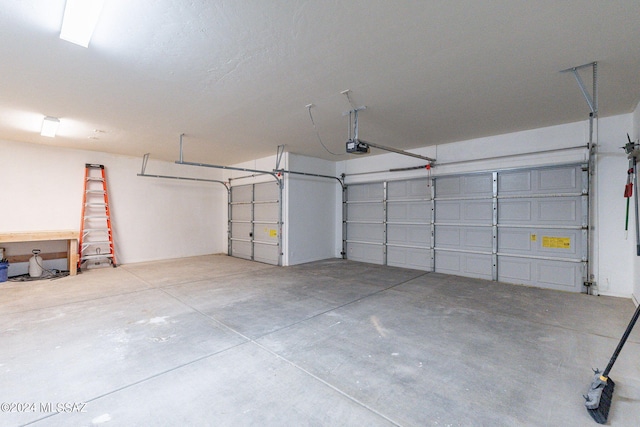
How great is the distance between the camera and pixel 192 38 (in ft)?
7.67

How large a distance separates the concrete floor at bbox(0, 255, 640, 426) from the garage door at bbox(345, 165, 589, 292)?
0.64 m

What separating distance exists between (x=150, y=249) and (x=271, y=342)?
6.16 m

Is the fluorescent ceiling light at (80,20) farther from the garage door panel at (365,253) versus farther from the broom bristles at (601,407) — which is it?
the garage door panel at (365,253)

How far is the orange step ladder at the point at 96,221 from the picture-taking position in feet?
21.1

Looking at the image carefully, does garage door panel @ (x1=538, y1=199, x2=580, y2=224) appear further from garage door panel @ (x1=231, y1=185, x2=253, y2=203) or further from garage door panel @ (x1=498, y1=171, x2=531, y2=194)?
garage door panel @ (x1=231, y1=185, x2=253, y2=203)

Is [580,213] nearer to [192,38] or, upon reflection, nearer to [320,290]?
[320,290]

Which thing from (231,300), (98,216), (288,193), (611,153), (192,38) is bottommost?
(231,300)

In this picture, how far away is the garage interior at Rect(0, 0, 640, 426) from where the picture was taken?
2014mm

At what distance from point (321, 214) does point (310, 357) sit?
5191 mm

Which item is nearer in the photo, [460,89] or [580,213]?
[460,89]

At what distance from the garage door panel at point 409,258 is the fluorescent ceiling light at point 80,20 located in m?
6.15

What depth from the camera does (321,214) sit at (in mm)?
7500

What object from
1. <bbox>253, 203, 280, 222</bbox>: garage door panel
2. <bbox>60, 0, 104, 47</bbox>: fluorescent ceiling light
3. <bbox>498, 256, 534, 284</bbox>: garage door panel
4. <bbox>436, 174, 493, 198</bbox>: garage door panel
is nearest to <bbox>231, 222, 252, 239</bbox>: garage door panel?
<bbox>253, 203, 280, 222</bbox>: garage door panel

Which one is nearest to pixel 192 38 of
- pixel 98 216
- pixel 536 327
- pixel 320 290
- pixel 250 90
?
pixel 250 90
